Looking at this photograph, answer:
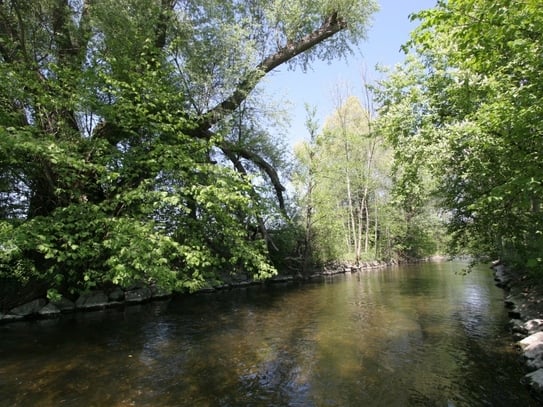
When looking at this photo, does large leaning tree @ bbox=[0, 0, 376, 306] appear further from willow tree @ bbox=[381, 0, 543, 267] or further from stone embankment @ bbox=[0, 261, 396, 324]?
willow tree @ bbox=[381, 0, 543, 267]

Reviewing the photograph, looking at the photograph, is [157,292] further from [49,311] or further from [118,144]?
[118,144]

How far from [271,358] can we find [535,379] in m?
4.55

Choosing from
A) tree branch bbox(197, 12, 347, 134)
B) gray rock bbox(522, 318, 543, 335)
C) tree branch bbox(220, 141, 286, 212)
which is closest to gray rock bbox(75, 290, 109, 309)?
tree branch bbox(220, 141, 286, 212)

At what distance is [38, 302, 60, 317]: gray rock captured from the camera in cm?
1183

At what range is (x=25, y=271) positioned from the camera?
35.2 ft

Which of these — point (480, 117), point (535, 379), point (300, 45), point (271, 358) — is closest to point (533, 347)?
point (535, 379)

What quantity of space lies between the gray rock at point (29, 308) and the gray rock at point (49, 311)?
12 centimetres

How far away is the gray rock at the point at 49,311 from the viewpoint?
1183 cm

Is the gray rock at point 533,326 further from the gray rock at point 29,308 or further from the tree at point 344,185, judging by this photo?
the tree at point 344,185

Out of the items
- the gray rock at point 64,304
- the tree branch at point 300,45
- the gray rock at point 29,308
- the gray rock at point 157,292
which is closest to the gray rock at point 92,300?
the gray rock at point 64,304

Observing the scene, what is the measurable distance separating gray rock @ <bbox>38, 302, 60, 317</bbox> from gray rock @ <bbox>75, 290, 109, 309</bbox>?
2.59 ft

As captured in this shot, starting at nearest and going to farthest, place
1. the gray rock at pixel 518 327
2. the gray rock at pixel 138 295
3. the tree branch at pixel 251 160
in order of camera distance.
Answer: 1. the gray rock at pixel 518 327
2. the gray rock at pixel 138 295
3. the tree branch at pixel 251 160

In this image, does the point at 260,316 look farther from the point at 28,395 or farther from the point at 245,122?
the point at 245,122

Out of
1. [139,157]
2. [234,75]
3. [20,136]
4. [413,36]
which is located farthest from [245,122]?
[413,36]
